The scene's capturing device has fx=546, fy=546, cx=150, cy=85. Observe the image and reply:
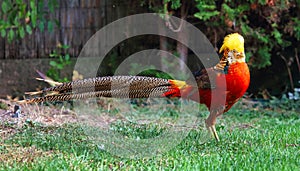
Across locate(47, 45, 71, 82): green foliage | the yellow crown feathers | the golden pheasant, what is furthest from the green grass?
locate(47, 45, 71, 82): green foliage

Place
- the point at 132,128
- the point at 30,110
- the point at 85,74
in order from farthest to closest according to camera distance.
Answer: the point at 85,74 → the point at 30,110 → the point at 132,128

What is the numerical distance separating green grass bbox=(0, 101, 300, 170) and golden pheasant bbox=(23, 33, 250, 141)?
364 millimetres

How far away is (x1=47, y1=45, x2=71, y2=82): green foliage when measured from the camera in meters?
8.41

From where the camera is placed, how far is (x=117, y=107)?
23.8 ft

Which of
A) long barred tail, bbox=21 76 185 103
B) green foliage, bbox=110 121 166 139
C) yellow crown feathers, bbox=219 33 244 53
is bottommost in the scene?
green foliage, bbox=110 121 166 139

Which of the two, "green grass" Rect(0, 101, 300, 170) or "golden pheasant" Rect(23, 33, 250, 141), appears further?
"golden pheasant" Rect(23, 33, 250, 141)

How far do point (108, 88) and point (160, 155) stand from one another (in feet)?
2.46

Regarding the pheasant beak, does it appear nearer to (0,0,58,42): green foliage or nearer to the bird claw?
the bird claw

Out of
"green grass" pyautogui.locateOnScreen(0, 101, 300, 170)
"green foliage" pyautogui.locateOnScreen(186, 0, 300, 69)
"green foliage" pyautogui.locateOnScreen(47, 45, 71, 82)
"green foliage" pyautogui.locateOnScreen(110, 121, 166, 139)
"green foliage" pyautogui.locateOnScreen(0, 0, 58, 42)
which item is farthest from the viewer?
"green foliage" pyautogui.locateOnScreen(47, 45, 71, 82)

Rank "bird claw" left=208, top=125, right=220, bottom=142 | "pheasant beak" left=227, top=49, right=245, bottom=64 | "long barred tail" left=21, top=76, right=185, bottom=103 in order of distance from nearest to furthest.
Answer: "long barred tail" left=21, top=76, right=185, bottom=103, "pheasant beak" left=227, top=49, right=245, bottom=64, "bird claw" left=208, top=125, right=220, bottom=142

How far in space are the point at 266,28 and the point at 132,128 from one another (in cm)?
351

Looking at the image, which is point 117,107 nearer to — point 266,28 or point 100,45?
point 100,45

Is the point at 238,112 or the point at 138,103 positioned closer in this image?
the point at 238,112

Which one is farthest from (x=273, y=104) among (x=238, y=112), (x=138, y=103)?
(x=138, y=103)
